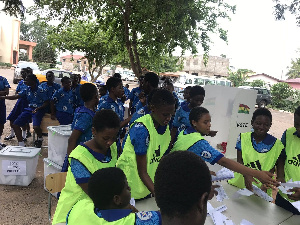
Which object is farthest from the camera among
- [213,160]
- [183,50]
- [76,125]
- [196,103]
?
[183,50]

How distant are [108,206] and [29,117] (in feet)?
15.4

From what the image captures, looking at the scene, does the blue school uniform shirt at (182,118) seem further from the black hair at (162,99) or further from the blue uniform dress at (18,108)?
the blue uniform dress at (18,108)

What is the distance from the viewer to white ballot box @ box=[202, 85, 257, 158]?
188 inches

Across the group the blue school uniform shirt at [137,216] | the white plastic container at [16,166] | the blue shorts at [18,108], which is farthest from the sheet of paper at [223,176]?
the blue shorts at [18,108]

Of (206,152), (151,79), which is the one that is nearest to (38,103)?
(151,79)

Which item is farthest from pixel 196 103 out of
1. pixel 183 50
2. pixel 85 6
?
pixel 85 6

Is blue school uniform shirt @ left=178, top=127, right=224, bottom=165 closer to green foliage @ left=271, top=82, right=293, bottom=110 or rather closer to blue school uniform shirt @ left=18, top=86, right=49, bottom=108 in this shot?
blue school uniform shirt @ left=18, top=86, right=49, bottom=108

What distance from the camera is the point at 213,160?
2031 millimetres

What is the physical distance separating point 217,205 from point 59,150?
235 centimetres

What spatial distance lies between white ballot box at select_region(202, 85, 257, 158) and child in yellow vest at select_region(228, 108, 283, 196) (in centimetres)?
211

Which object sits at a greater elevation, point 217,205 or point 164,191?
point 164,191

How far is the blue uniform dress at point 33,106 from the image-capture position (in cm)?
544

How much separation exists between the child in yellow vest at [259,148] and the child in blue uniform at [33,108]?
4.09 m

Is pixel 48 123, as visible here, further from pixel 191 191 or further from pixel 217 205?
pixel 191 191
